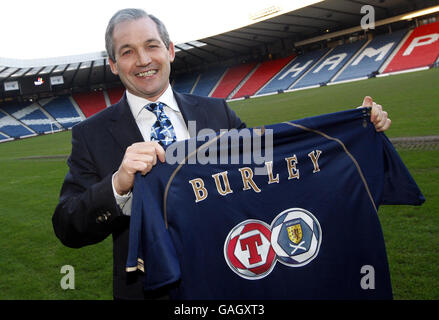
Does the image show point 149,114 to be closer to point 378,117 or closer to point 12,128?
point 378,117

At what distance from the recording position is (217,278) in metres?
1.90

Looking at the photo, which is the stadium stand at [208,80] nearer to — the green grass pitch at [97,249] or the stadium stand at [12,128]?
the stadium stand at [12,128]

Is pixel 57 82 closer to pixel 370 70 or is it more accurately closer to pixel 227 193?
pixel 370 70

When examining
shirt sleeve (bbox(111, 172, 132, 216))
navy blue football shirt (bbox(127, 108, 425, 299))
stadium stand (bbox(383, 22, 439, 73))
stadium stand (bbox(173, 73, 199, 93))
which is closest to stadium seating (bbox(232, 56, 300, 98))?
stadium stand (bbox(173, 73, 199, 93))

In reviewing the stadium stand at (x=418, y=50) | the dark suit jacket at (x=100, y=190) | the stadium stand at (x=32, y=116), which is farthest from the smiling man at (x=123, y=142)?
the stadium stand at (x=32, y=116)

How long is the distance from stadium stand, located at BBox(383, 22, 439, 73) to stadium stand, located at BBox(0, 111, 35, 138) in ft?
108

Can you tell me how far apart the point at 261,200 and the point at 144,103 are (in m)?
0.92

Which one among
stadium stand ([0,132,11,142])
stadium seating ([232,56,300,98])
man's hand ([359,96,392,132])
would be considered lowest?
man's hand ([359,96,392,132])

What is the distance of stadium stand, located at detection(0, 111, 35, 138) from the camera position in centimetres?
3414

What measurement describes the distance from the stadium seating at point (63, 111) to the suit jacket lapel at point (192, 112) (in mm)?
38579

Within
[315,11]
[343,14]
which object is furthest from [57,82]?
[343,14]

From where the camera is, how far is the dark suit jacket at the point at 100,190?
1.75 metres

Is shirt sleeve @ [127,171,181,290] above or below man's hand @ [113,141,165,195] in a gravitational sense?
below

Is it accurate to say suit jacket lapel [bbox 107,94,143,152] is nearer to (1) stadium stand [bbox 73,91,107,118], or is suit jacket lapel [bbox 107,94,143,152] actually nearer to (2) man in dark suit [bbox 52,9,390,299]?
(2) man in dark suit [bbox 52,9,390,299]
